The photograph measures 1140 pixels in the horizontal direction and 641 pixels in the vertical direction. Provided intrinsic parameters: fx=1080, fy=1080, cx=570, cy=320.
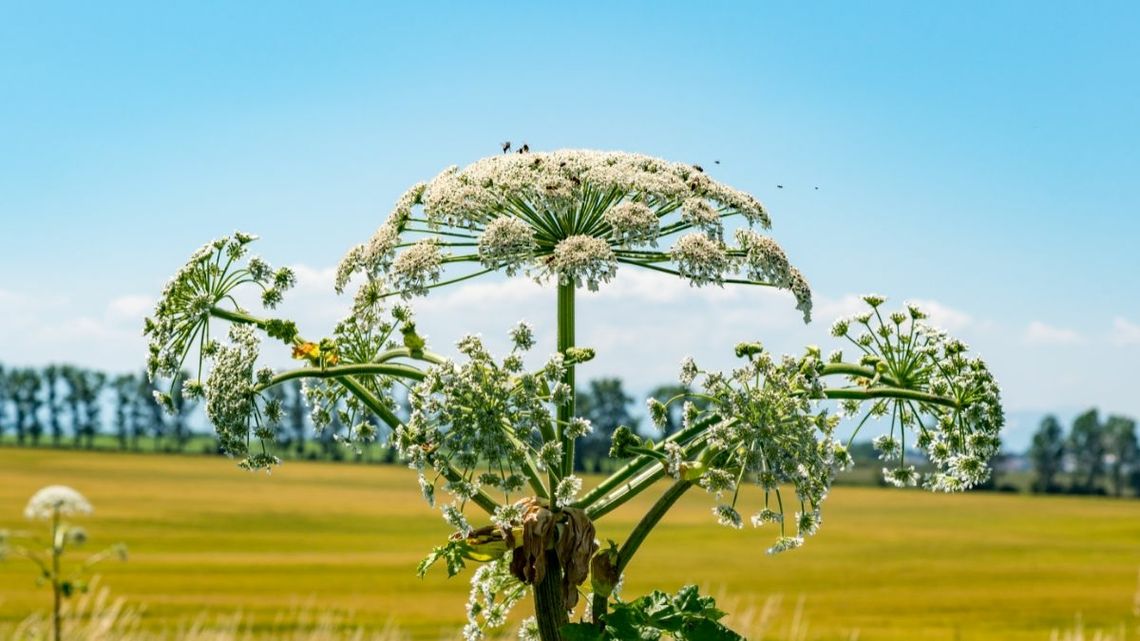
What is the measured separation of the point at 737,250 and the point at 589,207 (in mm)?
725

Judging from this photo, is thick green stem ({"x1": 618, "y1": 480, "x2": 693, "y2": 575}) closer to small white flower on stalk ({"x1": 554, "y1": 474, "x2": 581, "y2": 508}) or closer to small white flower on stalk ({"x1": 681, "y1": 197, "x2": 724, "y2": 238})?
small white flower on stalk ({"x1": 554, "y1": 474, "x2": 581, "y2": 508})

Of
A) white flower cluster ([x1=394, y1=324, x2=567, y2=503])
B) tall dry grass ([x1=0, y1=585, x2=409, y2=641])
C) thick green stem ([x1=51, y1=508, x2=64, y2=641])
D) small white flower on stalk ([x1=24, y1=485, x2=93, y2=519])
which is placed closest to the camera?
thick green stem ([x1=51, y1=508, x2=64, y2=641])

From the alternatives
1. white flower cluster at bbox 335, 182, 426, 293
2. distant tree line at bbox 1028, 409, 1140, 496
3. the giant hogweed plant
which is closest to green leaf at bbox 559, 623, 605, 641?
the giant hogweed plant

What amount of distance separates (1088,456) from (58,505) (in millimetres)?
132225

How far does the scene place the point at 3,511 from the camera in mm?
90312

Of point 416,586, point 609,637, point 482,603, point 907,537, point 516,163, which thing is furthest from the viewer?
point 907,537

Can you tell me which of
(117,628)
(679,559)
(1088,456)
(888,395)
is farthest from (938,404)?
(1088,456)

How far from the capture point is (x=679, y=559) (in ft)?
272

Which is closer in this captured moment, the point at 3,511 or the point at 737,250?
the point at 737,250

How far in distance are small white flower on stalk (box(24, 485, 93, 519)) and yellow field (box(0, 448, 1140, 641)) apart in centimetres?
2324

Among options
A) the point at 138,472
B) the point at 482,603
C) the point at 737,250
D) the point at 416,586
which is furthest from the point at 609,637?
the point at 138,472

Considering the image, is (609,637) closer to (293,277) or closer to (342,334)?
(342,334)

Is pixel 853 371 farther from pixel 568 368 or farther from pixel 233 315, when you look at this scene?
pixel 233 315

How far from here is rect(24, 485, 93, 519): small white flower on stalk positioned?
331cm
